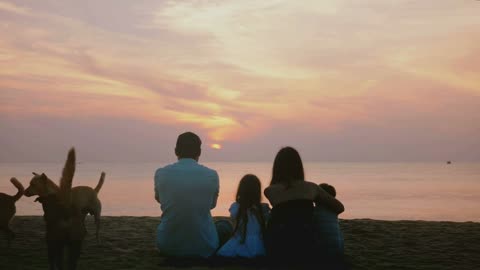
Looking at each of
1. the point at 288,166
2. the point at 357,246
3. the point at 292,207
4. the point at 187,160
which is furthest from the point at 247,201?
the point at 357,246

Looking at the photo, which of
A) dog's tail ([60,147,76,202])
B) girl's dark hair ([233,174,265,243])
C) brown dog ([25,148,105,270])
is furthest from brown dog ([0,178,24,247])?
girl's dark hair ([233,174,265,243])

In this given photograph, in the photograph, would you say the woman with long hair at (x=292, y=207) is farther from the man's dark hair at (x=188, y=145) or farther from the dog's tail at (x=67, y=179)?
the dog's tail at (x=67, y=179)

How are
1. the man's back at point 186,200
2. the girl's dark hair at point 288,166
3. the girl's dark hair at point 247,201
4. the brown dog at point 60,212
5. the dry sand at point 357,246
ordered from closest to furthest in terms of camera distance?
the brown dog at point 60,212 < the girl's dark hair at point 288,166 < the man's back at point 186,200 < the girl's dark hair at point 247,201 < the dry sand at point 357,246

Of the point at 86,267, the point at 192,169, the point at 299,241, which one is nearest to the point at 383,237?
the point at 299,241

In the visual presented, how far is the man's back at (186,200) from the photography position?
7.15m

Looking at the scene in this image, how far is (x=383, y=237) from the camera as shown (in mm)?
10453

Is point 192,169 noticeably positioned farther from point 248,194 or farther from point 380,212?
point 380,212

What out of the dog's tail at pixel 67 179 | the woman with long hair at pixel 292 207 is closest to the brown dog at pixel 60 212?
the dog's tail at pixel 67 179

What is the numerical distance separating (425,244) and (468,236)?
133 centimetres

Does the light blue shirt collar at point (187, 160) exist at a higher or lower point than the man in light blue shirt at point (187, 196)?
higher

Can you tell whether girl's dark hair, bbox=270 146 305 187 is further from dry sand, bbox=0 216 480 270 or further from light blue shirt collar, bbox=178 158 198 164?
dry sand, bbox=0 216 480 270

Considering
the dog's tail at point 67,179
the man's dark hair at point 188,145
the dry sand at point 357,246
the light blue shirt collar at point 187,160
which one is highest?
the man's dark hair at point 188,145

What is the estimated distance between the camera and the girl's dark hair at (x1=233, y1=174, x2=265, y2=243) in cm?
738

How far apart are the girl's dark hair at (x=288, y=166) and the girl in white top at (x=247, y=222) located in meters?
0.49
